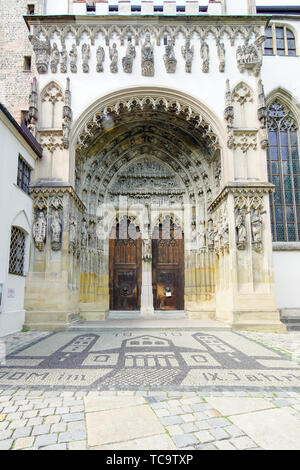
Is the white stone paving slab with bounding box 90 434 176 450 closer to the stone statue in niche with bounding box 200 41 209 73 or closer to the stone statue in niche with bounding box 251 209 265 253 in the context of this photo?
the stone statue in niche with bounding box 251 209 265 253

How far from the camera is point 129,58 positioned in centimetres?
1112

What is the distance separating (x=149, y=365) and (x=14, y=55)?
677 inches

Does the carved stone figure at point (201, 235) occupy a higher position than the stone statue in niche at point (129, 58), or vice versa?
the stone statue in niche at point (129, 58)

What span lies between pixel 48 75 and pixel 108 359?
10360 mm

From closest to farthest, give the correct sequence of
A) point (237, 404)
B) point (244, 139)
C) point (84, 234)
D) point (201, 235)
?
point (237, 404)
point (244, 139)
point (84, 234)
point (201, 235)

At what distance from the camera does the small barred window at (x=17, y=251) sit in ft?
29.3

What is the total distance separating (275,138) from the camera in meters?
13.0

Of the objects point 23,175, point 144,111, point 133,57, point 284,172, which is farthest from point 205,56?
point 23,175

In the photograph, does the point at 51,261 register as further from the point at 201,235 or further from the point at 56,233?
the point at 201,235

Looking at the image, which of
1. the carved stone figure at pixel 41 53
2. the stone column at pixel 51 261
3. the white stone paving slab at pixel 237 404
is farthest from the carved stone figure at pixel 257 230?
the carved stone figure at pixel 41 53

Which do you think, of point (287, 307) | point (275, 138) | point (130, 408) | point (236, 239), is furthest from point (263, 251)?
point (130, 408)

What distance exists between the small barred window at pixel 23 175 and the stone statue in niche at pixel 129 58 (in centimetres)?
526

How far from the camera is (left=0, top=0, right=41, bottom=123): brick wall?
Result: 49.5 ft

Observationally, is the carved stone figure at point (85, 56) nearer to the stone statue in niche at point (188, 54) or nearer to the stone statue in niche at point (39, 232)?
the stone statue in niche at point (188, 54)
